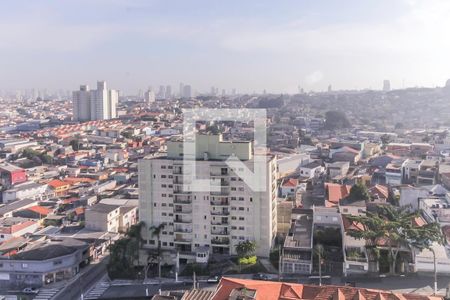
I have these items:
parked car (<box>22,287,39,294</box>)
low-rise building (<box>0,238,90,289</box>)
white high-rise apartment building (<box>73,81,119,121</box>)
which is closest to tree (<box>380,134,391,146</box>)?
low-rise building (<box>0,238,90,289</box>)

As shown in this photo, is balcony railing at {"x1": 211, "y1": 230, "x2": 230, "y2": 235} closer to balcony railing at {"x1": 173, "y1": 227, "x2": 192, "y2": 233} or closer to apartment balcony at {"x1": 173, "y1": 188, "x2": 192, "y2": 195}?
balcony railing at {"x1": 173, "y1": 227, "x2": 192, "y2": 233}

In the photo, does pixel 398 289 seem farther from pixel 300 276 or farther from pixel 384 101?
pixel 384 101

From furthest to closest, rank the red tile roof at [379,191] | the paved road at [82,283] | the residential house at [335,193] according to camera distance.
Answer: the red tile roof at [379,191] < the residential house at [335,193] < the paved road at [82,283]

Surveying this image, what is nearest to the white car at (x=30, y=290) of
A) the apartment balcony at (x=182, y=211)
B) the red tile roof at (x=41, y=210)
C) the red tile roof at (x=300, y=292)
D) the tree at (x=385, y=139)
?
the apartment balcony at (x=182, y=211)

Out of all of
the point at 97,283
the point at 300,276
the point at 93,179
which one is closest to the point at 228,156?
the point at 300,276

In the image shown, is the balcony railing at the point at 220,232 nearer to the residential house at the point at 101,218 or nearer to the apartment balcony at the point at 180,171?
the apartment balcony at the point at 180,171
